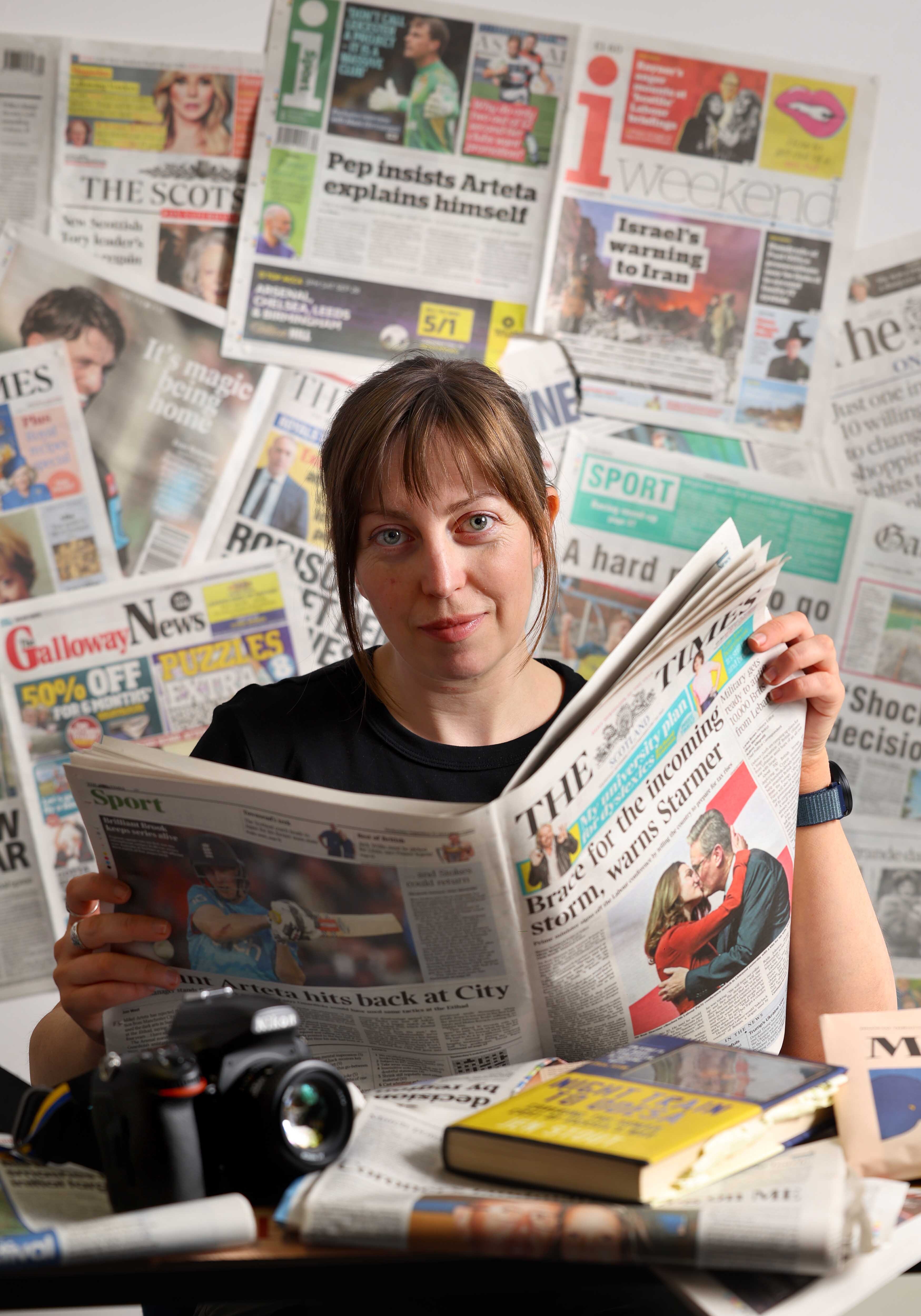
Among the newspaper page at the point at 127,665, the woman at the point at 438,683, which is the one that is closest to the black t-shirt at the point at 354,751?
the woman at the point at 438,683

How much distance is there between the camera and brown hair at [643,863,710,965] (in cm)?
70

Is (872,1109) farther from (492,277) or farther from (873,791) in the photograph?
(492,277)

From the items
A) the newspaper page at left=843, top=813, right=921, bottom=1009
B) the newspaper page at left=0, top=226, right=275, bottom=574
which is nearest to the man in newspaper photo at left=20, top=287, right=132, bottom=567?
the newspaper page at left=0, top=226, right=275, bottom=574

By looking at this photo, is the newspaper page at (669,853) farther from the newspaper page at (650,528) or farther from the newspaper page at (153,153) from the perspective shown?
the newspaper page at (153,153)

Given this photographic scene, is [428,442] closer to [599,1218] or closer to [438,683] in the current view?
[438,683]

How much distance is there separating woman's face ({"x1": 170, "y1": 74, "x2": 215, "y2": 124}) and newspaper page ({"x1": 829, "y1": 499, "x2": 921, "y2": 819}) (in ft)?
3.47

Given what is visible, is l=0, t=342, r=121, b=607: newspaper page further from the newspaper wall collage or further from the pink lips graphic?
the pink lips graphic

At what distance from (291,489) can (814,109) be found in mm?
865

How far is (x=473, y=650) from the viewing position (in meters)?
0.93

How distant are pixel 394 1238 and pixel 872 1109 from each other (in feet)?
0.84

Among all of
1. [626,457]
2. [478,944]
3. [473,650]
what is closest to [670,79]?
[626,457]

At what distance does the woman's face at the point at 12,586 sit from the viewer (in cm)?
138

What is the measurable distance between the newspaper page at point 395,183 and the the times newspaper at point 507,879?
84cm

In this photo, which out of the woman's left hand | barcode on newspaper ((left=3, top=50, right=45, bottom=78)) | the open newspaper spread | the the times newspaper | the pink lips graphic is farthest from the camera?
the pink lips graphic
